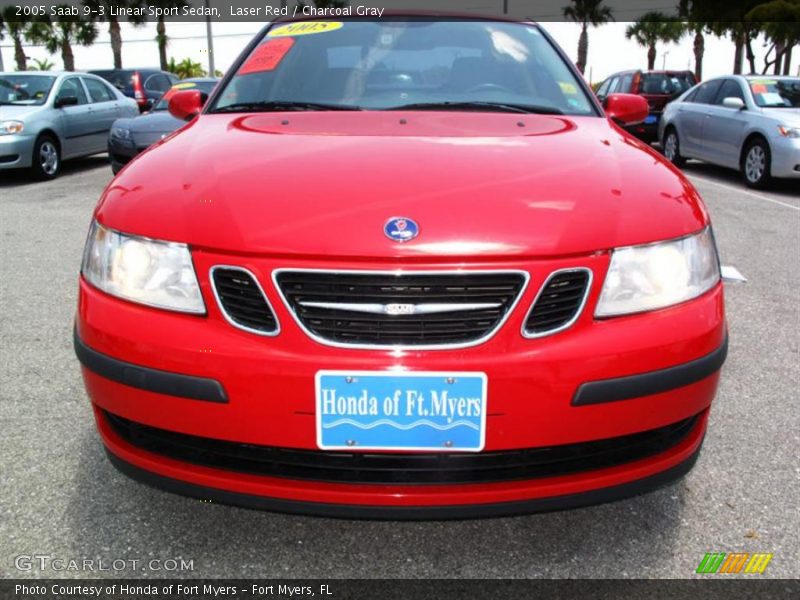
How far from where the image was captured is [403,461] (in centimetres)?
172

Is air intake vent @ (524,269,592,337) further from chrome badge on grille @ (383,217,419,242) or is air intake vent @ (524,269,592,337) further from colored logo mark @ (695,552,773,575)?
colored logo mark @ (695,552,773,575)

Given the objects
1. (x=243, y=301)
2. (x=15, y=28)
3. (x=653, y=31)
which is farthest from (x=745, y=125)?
(x=15, y=28)

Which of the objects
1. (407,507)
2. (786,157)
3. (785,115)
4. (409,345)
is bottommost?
(786,157)

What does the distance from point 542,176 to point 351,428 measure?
2.69 feet

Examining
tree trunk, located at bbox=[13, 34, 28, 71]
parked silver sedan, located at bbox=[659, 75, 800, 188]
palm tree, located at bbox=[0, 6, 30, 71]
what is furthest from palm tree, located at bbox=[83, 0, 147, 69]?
parked silver sedan, located at bbox=[659, 75, 800, 188]

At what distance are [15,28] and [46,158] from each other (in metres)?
34.9

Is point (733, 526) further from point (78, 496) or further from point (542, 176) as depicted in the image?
point (78, 496)

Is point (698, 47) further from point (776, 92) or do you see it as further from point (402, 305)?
point (402, 305)

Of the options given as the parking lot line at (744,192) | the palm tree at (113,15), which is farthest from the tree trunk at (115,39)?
the parking lot line at (744,192)

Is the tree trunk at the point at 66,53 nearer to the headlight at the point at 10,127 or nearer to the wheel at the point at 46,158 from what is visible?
the wheel at the point at 46,158

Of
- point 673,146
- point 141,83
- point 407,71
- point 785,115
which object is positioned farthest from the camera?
point 141,83

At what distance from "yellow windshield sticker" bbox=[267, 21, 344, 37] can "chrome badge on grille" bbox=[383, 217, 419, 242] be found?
5.43ft

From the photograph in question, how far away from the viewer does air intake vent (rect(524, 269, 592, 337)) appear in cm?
169

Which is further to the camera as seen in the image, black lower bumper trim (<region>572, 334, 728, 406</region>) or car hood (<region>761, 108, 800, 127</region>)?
car hood (<region>761, 108, 800, 127</region>)
